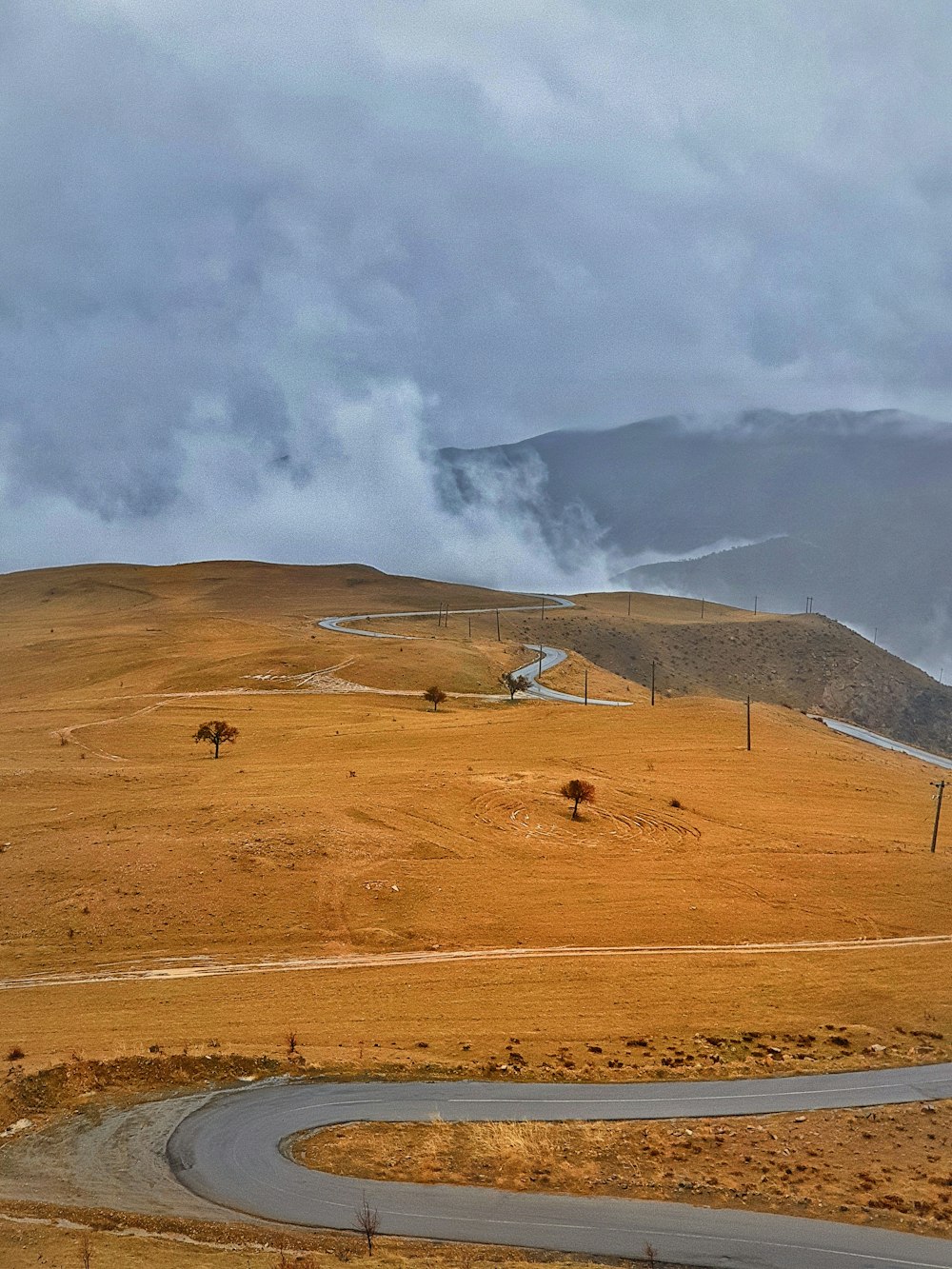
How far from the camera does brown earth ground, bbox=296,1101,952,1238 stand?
23234 mm

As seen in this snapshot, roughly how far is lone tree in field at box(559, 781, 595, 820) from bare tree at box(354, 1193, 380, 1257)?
35.8 metres

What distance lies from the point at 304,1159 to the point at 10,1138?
298 inches

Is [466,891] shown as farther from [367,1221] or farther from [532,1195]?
[367,1221]

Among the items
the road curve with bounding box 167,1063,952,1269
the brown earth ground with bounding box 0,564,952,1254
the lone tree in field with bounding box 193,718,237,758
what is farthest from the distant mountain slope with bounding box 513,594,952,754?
the road curve with bounding box 167,1063,952,1269

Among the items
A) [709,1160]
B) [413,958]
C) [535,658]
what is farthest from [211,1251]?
[535,658]

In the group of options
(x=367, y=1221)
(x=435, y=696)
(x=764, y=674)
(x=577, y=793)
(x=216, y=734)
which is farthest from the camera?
(x=764, y=674)

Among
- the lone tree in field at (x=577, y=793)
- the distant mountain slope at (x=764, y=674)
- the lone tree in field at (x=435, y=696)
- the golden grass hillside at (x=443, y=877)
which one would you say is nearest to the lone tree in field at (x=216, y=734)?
the golden grass hillside at (x=443, y=877)

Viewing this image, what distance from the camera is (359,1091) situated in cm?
2828

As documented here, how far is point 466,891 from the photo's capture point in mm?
46562

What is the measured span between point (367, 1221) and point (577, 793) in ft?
121

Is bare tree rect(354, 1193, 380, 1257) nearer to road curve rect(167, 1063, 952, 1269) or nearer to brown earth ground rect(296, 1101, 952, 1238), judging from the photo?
road curve rect(167, 1063, 952, 1269)

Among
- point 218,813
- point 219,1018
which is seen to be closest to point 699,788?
point 218,813

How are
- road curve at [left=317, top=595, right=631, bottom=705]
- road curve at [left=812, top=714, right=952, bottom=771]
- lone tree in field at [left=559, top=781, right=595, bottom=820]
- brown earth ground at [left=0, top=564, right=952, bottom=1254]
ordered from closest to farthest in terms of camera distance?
1. brown earth ground at [left=0, top=564, right=952, bottom=1254]
2. lone tree in field at [left=559, top=781, right=595, bottom=820]
3. road curve at [left=317, top=595, right=631, bottom=705]
4. road curve at [left=812, top=714, right=952, bottom=771]

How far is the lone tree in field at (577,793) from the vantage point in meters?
57.9
